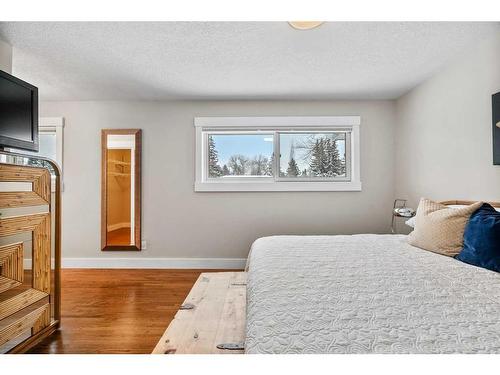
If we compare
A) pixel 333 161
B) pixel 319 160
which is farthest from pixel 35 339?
pixel 333 161

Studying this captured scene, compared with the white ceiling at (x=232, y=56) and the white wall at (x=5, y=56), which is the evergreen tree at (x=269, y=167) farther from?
the white wall at (x=5, y=56)

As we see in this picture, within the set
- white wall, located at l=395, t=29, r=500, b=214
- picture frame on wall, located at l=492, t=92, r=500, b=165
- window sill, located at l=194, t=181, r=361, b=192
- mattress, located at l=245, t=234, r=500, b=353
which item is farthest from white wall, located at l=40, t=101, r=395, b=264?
mattress, located at l=245, t=234, r=500, b=353

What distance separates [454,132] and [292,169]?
193 centimetres

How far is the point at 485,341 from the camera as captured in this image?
2.81 ft

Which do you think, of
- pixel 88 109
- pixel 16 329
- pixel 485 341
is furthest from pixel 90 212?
pixel 485 341

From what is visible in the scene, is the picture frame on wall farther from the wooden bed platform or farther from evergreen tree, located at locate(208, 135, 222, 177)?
evergreen tree, located at locate(208, 135, 222, 177)

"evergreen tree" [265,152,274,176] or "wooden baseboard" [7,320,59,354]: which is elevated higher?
"evergreen tree" [265,152,274,176]

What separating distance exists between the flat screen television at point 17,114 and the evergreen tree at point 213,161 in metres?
2.05

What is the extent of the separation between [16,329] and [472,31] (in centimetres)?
371

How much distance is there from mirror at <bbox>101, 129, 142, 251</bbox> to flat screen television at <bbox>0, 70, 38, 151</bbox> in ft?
4.94

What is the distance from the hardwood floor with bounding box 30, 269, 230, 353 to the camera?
2086 mm

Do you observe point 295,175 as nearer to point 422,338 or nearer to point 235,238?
point 235,238

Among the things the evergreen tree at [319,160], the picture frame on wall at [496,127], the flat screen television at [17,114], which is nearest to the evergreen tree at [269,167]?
the evergreen tree at [319,160]

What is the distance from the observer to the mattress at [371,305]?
2.84 ft
